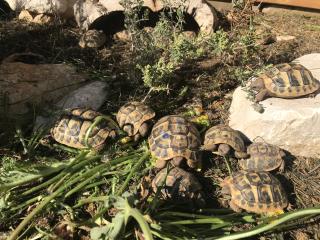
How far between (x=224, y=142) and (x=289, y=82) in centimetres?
102

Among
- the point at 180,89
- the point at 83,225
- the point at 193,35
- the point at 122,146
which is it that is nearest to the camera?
the point at 83,225

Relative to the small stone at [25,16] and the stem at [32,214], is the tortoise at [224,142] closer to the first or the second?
the stem at [32,214]

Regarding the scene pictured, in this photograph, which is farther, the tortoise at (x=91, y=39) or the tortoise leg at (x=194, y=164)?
the tortoise at (x=91, y=39)

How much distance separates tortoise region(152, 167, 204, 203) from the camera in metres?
3.68

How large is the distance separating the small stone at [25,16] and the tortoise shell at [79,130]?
7.71 feet

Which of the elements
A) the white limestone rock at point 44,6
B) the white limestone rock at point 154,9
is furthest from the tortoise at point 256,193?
the white limestone rock at point 44,6

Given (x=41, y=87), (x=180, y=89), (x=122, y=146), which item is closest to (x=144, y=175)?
(x=122, y=146)

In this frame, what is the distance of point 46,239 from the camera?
11.0 ft

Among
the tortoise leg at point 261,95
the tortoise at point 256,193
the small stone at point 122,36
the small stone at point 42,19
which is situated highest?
the small stone at point 42,19

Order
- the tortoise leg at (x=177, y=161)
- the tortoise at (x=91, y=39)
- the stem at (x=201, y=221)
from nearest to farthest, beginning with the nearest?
the stem at (x=201, y=221) < the tortoise leg at (x=177, y=161) < the tortoise at (x=91, y=39)

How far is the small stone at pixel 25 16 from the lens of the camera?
19.6 ft

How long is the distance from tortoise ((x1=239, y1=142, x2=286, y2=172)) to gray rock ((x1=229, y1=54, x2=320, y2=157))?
21cm

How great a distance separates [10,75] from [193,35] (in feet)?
8.09

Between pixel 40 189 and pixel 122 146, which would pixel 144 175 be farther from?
pixel 40 189
